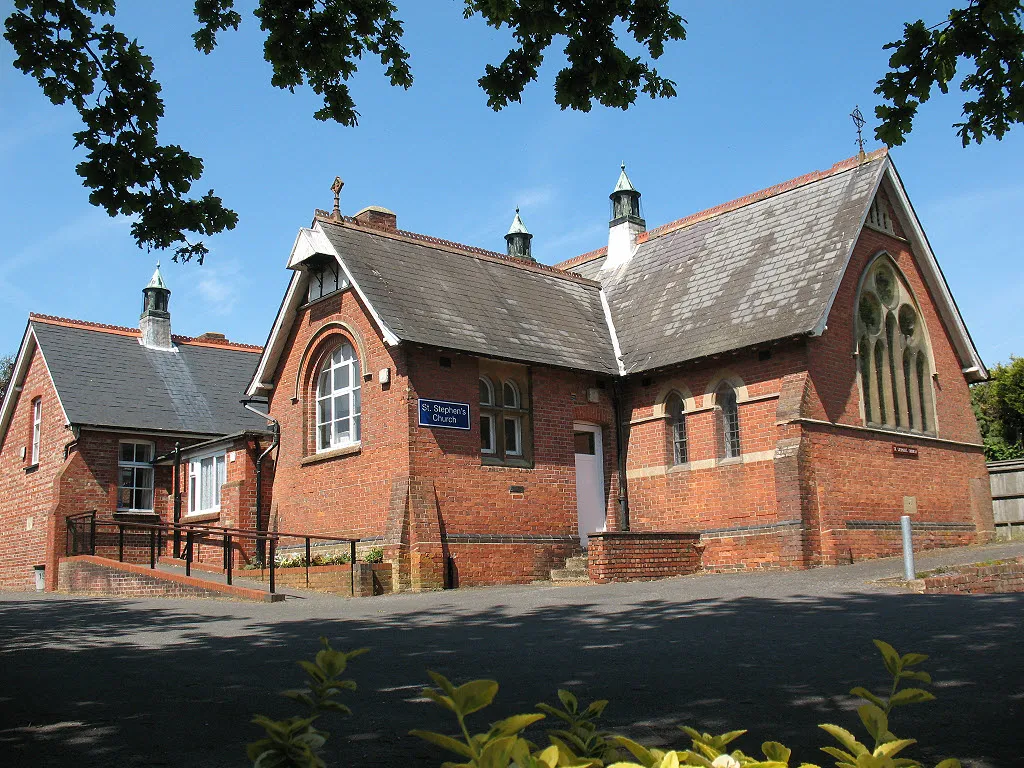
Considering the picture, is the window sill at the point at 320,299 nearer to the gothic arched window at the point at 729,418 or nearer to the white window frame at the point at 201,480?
the white window frame at the point at 201,480

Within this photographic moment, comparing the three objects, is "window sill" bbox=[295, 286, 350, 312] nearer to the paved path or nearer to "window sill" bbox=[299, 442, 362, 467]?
"window sill" bbox=[299, 442, 362, 467]

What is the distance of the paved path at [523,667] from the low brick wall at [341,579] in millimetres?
3162

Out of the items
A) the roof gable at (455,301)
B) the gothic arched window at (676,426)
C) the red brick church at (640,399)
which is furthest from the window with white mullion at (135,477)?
the gothic arched window at (676,426)

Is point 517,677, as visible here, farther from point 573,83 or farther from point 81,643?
point 81,643

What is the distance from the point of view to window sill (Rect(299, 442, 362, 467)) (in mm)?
20703

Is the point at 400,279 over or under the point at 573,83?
over

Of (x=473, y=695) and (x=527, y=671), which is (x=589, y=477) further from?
(x=473, y=695)

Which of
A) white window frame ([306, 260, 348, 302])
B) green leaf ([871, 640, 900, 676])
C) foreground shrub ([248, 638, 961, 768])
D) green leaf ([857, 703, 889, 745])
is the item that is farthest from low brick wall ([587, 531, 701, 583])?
green leaf ([857, 703, 889, 745])

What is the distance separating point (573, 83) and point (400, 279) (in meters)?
13.7

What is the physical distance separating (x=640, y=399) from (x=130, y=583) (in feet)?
37.2

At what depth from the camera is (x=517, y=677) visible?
7.45m

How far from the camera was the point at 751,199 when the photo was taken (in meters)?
25.4

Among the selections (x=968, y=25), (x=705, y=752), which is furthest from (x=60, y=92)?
(x=705, y=752)

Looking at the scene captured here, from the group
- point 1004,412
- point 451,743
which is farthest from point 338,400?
point 1004,412
